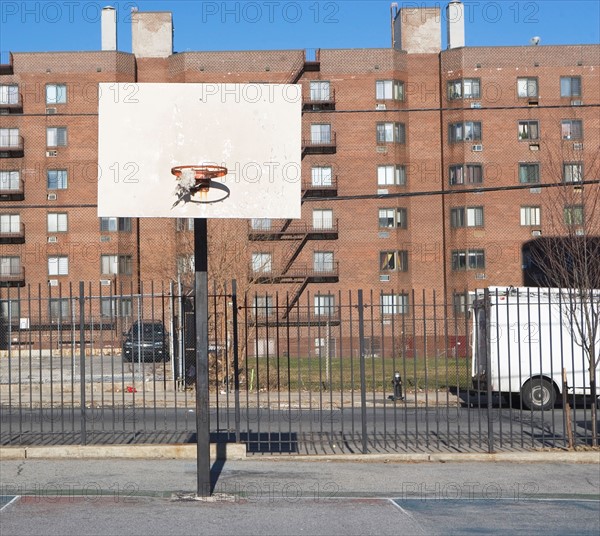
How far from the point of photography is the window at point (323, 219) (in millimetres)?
49094

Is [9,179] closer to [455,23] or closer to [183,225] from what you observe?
[183,225]

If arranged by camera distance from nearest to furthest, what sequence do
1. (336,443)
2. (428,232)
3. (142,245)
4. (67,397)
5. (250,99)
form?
(250,99)
(336,443)
(67,397)
(142,245)
(428,232)

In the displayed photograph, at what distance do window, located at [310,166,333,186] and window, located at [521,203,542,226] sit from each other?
33.9ft

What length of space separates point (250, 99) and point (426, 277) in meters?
40.1

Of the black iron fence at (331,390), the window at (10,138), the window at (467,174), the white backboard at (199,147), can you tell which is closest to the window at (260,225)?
the window at (467,174)

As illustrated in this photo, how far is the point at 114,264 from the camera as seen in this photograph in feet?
161

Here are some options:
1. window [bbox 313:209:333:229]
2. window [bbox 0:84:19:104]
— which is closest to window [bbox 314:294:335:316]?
window [bbox 313:209:333:229]

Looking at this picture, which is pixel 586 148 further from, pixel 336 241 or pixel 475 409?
pixel 475 409

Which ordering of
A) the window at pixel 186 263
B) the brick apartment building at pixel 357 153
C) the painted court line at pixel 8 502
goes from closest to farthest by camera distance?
1. the painted court line at pixel 8 502
2. the window at pixel 186 263
3. the brick apartment building at pixel 357 153

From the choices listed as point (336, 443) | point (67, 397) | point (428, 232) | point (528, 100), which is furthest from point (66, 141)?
point (336, 443)

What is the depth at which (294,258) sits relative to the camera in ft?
160

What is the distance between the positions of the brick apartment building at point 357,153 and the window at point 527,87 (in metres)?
0.05

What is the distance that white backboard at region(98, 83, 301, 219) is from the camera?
1047 centimetres

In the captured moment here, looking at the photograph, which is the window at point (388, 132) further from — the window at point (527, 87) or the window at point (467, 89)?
the window at point (527, 87)
